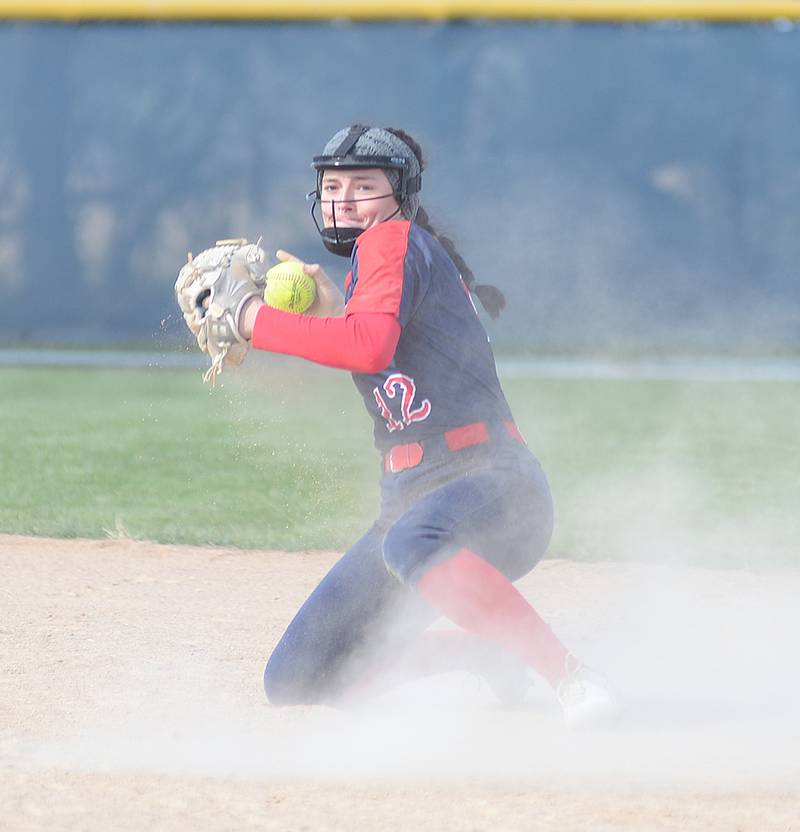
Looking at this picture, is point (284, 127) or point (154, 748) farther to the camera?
point (284, 127)

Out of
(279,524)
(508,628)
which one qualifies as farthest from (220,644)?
(279,524)

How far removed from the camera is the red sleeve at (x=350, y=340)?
8.02 feet

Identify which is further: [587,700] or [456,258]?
[456,258]

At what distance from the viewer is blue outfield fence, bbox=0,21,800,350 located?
33.7 feet

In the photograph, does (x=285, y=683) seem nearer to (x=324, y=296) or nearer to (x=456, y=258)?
(x=324, y=296)

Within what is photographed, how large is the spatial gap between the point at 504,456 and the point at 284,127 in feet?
27.2

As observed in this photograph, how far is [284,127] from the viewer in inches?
414

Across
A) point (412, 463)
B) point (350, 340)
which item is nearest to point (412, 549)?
point (412, 463)

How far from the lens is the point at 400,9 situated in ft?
33.5

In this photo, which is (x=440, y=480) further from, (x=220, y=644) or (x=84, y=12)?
(x=84, y=12)

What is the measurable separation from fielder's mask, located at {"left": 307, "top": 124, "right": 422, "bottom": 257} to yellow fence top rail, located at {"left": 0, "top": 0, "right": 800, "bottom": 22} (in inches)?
309

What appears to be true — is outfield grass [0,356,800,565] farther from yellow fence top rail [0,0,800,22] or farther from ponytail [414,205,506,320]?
yellow fence top rail [0,0,800,22]

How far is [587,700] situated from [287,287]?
95 centimetres

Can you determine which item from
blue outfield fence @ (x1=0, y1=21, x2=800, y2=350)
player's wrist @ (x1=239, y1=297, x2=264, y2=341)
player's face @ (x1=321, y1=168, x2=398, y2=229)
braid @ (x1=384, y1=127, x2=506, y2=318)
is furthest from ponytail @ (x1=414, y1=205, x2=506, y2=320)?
blue outfield fence @ (x1=0, y1=21, x2=800, y2=350)
